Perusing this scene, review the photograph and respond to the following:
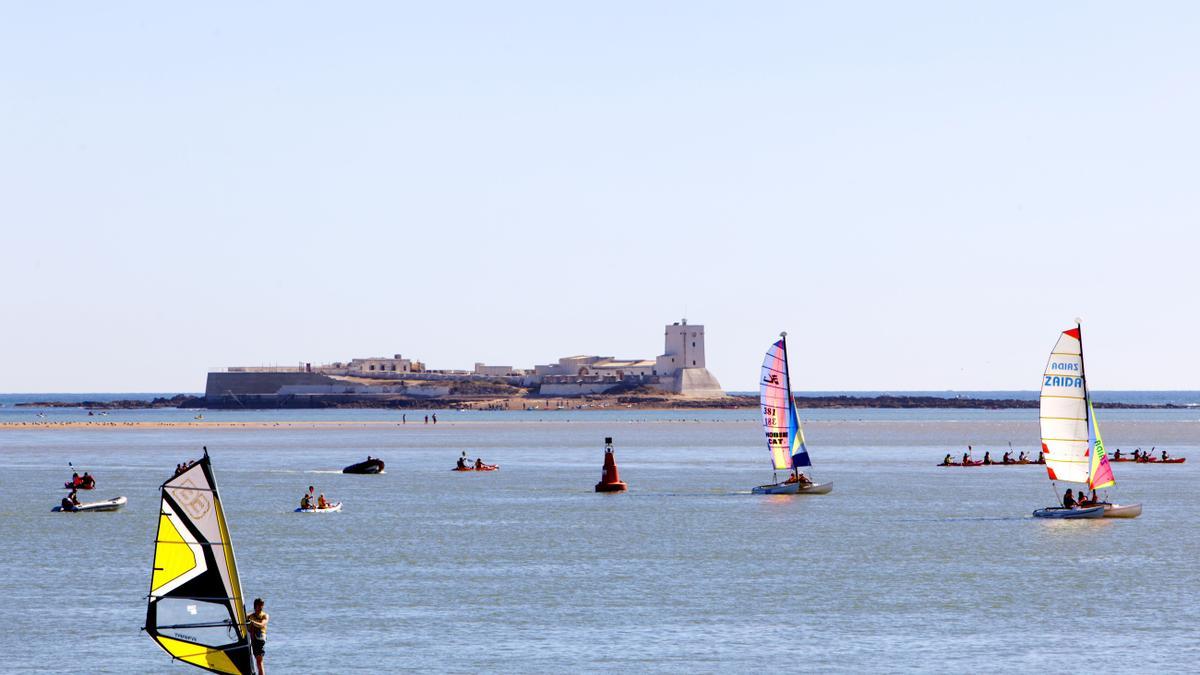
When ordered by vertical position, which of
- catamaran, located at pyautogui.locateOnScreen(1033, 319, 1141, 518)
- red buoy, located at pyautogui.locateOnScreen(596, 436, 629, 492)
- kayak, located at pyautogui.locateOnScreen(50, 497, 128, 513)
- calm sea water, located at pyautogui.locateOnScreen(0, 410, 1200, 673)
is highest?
catamaran, located at pyautogui.locateOnScreen(1033, 319, 1141, 518)

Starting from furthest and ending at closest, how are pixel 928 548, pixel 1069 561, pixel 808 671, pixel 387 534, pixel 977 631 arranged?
1. pixel 387 534
2. pixel 928 548
3. pixel 1069 561
4. pixel 977 631
5. pixel 808 671

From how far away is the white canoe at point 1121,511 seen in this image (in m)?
72.0

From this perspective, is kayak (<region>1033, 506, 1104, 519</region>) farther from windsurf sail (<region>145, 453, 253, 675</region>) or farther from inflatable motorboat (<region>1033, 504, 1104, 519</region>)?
windsurf sail (<region>145, 453, 253, 675</region>)

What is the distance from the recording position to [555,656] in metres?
39.8

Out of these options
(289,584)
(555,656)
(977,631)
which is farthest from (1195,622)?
(289,584)

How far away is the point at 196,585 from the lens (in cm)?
3306

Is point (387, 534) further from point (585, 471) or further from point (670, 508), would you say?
point (585, 471)

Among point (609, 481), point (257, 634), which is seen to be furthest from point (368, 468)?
point (257, 634)

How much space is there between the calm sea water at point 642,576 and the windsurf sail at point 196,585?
5049 mm

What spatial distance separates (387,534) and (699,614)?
25.1 m

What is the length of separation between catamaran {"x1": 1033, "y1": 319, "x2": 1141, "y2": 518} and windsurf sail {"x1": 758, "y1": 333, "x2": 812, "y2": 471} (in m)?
17.7

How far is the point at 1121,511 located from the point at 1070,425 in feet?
14.0

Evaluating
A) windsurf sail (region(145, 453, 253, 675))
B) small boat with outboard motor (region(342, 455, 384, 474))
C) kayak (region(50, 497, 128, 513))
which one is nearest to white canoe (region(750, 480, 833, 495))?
small boat with outboard motor (region(342, 455, 384, 474))

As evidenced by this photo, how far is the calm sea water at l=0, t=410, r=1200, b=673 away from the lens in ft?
132
